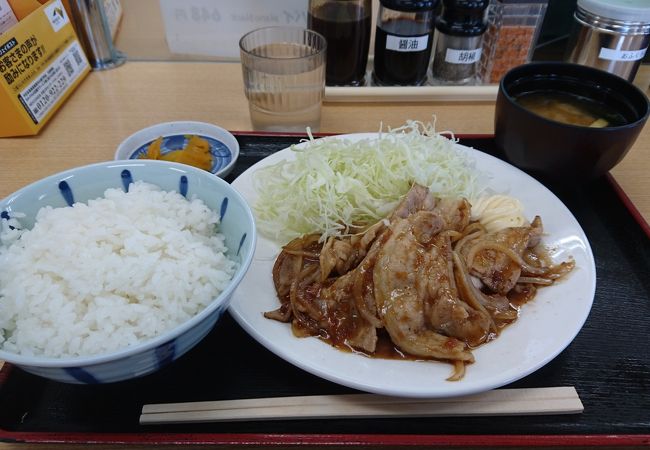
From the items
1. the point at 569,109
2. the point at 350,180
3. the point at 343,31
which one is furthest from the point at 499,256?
the point at 343,31

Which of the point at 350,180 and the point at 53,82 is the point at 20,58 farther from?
the point at 350,180

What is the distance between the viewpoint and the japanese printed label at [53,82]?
2287 mm

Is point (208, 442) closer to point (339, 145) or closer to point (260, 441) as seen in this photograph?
point (260, 441)

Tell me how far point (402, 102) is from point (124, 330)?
2047mm

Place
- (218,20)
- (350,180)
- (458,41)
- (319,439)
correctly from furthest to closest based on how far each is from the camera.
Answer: (218,20)
(458,41)
(350,180)
(319,439)

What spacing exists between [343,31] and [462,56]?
0.67 meters

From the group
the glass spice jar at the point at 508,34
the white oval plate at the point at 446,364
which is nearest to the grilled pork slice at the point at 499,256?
the white oval plate at the point at 446,364

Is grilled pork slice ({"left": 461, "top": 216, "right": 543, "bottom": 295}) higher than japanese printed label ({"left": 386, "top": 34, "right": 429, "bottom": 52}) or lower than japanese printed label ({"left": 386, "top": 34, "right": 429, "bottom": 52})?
lower

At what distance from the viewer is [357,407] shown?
46.9 inches

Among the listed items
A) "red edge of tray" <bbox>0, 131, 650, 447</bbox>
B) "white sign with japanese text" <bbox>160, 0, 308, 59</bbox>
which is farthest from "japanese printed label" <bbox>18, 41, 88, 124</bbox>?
"red edge of tray" <bbox>0, 131, 650, 447</bbox>

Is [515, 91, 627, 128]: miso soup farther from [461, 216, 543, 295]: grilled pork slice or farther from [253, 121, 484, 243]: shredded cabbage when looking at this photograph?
[461, 216, 543, 295]: grilled pork slice

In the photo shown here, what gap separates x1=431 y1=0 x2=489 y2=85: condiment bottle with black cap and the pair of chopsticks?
6.30ft

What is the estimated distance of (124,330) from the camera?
3.58 ft

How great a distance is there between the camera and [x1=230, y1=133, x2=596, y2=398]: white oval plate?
1148 millimetres
